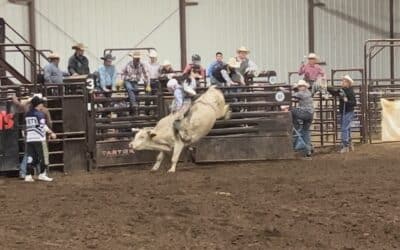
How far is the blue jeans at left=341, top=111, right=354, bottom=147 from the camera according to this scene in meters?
15.9

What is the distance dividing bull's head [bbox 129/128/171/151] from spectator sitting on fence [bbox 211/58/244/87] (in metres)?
2.30

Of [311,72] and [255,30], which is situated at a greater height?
[255,30]

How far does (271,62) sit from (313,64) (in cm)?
1016

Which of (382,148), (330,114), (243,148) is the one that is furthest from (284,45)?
(243,148)

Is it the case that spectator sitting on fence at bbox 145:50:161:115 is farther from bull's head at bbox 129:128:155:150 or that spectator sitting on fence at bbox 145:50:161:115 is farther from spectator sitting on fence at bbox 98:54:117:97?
bull's head at bbox 129:128:155:150

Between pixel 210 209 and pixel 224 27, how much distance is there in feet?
57.7

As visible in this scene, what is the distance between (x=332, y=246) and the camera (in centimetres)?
685

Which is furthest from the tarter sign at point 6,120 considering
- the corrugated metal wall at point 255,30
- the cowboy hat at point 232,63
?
the corrugated metal wall at point 255,30

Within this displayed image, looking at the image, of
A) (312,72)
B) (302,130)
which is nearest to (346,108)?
(302,130)

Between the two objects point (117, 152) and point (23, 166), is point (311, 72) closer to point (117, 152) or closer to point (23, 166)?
point (117, 152)

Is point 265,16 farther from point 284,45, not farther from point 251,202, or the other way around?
point 251,202

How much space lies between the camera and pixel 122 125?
1405 centimetres

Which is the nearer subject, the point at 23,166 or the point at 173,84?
the point at 23,166

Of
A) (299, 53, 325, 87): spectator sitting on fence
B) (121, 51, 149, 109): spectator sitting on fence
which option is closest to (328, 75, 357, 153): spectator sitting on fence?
(299, 53, 325, 87): spectator sitting on fence
